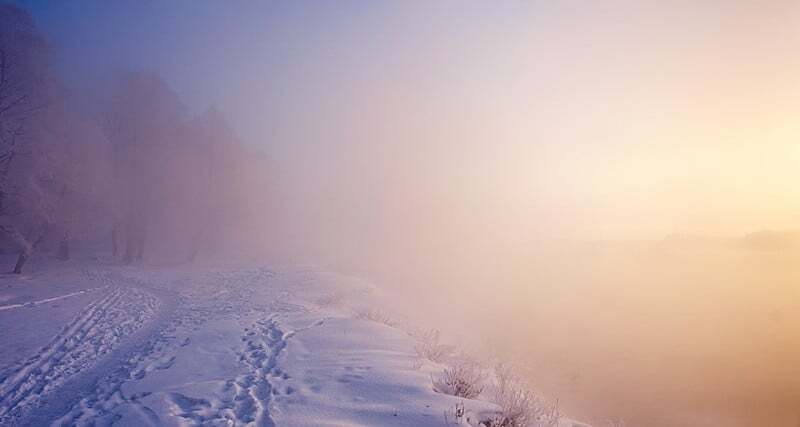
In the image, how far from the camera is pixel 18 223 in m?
21.8

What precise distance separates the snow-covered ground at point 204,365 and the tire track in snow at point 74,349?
3cm

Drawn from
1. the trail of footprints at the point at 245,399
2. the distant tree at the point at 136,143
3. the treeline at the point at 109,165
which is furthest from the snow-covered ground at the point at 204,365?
the distant tree at the point at 136,143

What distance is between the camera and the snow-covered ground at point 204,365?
6414 millimetres

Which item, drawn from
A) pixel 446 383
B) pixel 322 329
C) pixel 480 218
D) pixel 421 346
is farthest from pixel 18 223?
pixel 480 218

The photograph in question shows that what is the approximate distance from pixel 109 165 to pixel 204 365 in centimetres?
3004

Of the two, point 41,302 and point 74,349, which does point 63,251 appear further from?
point 74,349

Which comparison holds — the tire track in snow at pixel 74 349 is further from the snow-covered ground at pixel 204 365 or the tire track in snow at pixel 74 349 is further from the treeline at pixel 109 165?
the treeline at pixel 109 165

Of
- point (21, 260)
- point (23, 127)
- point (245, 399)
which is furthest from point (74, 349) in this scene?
point (21, 260)

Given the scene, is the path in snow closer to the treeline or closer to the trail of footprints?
the trail of footprints

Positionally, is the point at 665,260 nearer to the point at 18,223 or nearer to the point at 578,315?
the point at 578,315

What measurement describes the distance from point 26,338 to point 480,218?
8977 centimetres

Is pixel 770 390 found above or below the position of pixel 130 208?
below

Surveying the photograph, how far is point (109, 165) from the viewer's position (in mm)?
31031

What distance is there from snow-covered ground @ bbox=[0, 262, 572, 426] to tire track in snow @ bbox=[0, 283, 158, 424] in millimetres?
34
